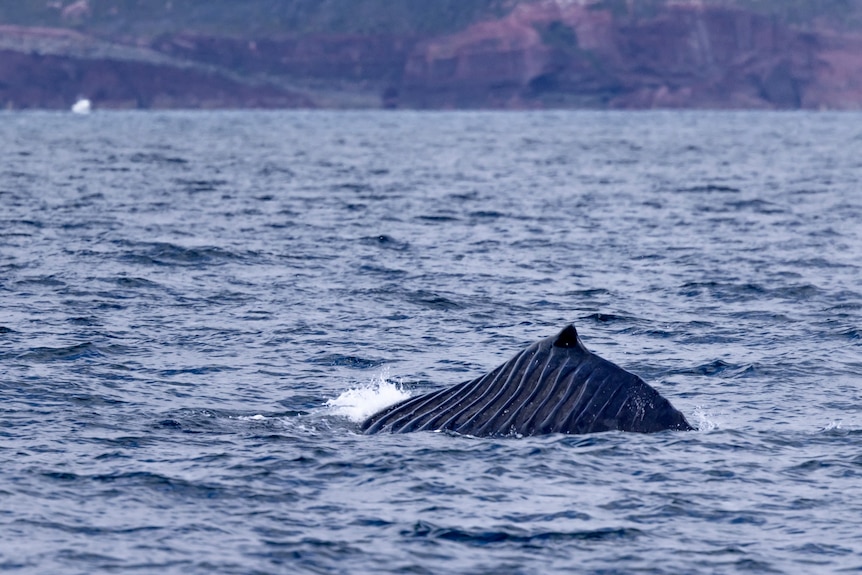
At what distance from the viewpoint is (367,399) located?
21031 mm

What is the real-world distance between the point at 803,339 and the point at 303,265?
1293cm

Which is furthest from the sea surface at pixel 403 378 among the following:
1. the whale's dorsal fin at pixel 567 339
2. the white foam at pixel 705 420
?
the whale's dorsal fin at pixel 567 339

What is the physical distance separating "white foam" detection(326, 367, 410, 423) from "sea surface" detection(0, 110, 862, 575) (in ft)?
0.20

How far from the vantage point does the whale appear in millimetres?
18203

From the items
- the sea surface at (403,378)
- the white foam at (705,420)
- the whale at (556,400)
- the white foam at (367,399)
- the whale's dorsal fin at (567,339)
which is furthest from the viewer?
the white foam at (367,399)

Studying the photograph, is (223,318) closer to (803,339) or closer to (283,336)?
(283,336)

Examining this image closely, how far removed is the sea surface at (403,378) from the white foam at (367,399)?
6 cm

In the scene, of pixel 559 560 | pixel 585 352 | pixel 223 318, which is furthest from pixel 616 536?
pixel 223 318

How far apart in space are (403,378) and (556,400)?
468 cm

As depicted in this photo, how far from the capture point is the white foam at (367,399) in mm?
20359

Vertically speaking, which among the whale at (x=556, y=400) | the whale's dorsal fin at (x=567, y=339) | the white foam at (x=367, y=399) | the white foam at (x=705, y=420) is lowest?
the white foam at (x=705, y=420)

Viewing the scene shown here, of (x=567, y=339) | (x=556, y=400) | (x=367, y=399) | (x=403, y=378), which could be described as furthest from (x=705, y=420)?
(x=403, y=378)

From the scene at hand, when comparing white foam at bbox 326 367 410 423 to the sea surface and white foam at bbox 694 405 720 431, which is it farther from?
white foam at bbox 694 405 720 431

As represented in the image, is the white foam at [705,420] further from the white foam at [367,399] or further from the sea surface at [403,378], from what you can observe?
the white foam at [367,399]
